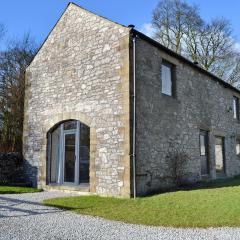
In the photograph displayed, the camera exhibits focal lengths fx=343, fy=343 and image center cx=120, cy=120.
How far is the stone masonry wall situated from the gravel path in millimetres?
3197

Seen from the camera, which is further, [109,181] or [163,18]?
[163,18]

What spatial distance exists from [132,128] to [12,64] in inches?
570

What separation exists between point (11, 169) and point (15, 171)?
0.18m

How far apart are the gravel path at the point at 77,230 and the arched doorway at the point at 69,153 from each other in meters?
4.04

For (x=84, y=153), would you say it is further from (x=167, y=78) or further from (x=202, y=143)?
(x=202, y=143)

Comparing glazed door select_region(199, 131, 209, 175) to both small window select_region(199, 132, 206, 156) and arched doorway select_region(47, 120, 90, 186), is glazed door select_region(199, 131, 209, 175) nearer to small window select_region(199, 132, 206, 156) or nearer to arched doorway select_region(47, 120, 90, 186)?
small window select_region(199, 132, 206, 156)

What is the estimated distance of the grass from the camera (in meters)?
7.14

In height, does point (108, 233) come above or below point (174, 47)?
below

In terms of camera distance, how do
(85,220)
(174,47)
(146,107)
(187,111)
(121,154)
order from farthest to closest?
(174,47) < (187,111) < (146,107) < (121,154) < (85,220)

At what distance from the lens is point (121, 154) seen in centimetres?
1076

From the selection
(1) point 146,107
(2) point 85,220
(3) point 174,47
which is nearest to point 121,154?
(1) point 146,107

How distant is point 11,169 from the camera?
1445 cm

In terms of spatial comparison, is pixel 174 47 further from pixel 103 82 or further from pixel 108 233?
pixel 108 233

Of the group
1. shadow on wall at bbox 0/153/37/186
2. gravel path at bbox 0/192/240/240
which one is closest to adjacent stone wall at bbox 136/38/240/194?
gravel path at bbox 0/192/240/240
